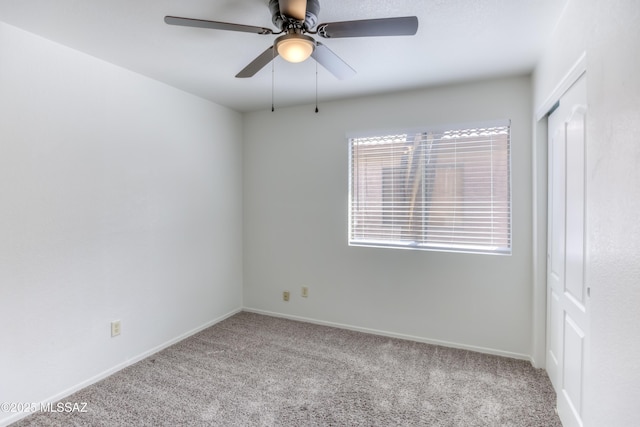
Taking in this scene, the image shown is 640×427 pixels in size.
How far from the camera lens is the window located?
282cm

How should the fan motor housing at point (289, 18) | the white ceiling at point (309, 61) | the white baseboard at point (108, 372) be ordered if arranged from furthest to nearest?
1. the white baseboard at point (108, 372)
2. the white ceiling at point (309, 61)
3. the fan motor housing at point (289, 18)

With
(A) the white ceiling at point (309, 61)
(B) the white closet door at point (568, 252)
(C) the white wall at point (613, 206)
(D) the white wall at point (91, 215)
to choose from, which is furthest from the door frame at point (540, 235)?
(D) the white wall at point (91, 215)

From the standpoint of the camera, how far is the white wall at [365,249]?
108 inches

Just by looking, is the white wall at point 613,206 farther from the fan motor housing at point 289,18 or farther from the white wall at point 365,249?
the white wall at point 365,249

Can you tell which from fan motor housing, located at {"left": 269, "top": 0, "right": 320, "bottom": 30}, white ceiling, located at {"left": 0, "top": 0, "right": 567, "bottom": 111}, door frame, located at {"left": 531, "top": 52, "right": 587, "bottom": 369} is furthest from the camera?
door frame, located at {"left": 531, "top": 52, "right": 587, "bottom": 369}

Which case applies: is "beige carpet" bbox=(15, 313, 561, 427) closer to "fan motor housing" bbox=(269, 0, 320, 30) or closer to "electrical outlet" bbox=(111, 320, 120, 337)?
"electrical outlet" bbox=(111, 320, 120, 337)

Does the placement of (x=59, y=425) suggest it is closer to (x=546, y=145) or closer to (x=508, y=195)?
(x=508, y=195)

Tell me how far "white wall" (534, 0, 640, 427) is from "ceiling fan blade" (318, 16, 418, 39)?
2.44 ft

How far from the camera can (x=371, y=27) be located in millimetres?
1519

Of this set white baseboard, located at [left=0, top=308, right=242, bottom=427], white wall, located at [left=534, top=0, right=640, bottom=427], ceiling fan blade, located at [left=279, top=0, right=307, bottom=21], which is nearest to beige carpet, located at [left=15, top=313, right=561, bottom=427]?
white baseboard, located at [left=0, top=308, right=242, bottom=427]

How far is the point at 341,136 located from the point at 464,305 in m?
2.03

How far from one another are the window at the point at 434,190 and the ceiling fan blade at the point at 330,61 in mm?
1295

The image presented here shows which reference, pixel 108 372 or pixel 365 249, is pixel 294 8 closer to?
pixel 365 249

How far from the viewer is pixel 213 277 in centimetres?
354
